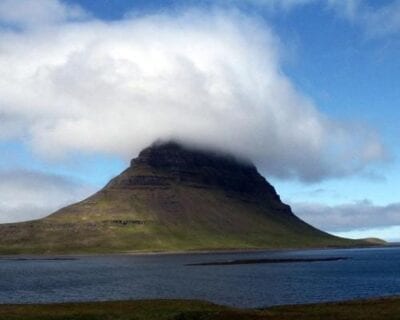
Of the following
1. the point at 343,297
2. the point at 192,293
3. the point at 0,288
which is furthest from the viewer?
the point at 0,288

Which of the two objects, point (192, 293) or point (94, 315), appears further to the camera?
point (192, 293)

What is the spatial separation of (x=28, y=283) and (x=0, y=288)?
523 inches

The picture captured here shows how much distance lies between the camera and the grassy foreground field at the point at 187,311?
62688mm

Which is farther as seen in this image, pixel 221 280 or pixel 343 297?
pixel 221 280

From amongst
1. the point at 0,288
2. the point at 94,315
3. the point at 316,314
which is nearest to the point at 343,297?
the point at 316,314

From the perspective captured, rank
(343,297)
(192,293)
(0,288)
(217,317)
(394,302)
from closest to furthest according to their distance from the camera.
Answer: (217,317)
(394,302)
(343,297)
(192,293)
(0,288)

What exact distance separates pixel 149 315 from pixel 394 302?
29615mm

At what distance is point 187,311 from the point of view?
65.5m

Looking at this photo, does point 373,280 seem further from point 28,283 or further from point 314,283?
point 28,283

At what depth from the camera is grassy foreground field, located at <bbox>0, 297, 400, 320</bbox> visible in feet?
206

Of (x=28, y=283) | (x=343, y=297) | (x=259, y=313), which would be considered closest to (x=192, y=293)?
(x=343, y=297)

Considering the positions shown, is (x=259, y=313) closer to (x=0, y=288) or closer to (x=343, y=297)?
(x=343, y=297)

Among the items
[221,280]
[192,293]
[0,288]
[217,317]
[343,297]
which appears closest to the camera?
[217,317]

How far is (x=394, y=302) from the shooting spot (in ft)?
234
